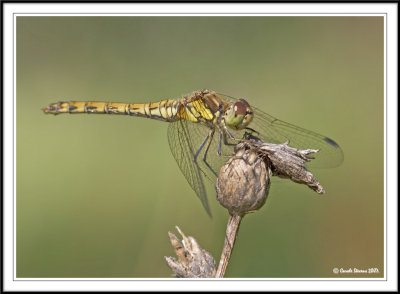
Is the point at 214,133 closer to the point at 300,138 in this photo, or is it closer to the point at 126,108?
the point at 300,138

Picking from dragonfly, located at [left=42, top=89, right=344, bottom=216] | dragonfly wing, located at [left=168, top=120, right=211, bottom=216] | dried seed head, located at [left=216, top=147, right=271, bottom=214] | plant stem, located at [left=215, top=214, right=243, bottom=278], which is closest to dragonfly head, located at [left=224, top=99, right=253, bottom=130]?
dragonfly, located at [left=42, top=89, right=344, bottom=216]

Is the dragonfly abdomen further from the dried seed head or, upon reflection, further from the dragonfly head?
the dried seed head

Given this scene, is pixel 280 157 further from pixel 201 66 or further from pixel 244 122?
pixel 201 66

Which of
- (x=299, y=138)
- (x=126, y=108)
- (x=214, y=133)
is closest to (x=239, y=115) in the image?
(x=214, y=133)

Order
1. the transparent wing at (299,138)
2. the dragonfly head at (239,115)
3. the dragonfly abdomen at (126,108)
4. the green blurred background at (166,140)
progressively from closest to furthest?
the transparent wing at (299,138) < the dragonfly head at (239,115) < the green blurred background at (166,140) < the dragonfly abdomen at (126,108)

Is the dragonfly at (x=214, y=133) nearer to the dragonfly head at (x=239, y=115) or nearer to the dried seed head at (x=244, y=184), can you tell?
the dragonfly head at (x=239, y=115)

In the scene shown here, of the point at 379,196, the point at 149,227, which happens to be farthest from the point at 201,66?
the point at 379,196

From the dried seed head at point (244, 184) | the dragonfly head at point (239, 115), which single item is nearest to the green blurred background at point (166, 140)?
the dried seed head at point (244, 184)
